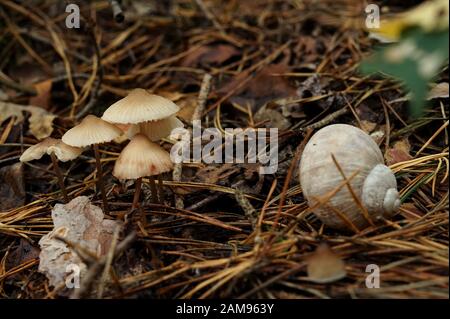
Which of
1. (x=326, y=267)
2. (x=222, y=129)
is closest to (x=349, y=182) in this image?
(x=326, y=267)

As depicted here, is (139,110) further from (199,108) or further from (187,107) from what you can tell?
(187,107)

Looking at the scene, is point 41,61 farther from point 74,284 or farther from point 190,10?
point 74,284

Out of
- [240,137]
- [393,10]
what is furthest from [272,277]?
[393,10]

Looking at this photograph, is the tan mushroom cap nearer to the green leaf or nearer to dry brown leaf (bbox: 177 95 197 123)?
dry brown leaf (bbox: 177 95 197 123)

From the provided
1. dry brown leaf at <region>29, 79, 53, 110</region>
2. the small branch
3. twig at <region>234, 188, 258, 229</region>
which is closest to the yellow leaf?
twig at <region>234, 188, 258, 229</region>

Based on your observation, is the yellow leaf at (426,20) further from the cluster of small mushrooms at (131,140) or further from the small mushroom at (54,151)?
the small mushroom at (54,151)

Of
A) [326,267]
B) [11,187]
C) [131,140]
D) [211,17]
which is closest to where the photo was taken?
[326,267]
